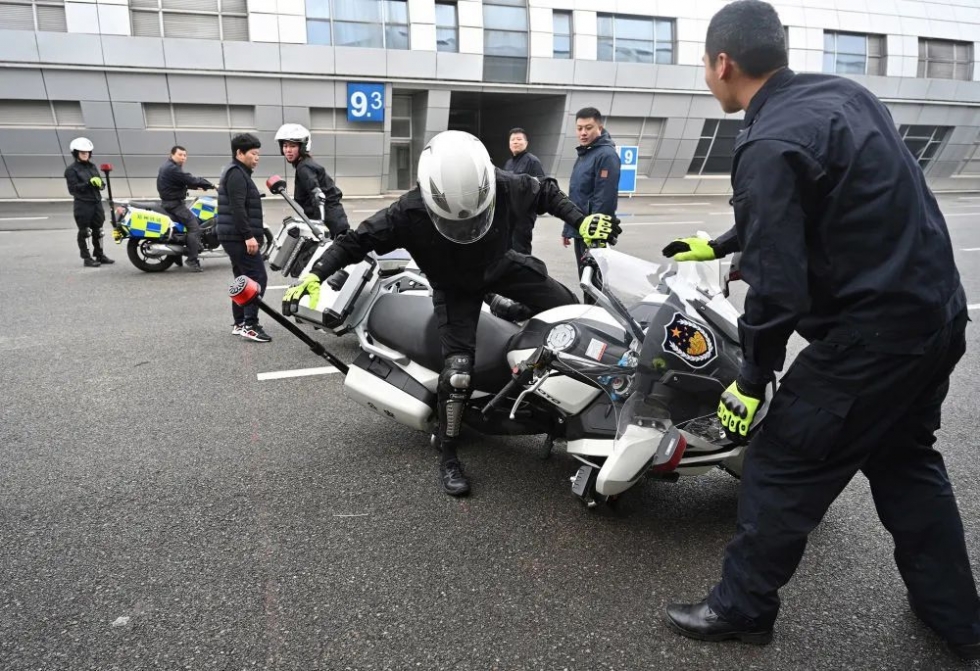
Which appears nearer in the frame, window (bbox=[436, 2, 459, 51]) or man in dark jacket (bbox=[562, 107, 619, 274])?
man in dark jacket (bbox=[562, 107, 619, 274])

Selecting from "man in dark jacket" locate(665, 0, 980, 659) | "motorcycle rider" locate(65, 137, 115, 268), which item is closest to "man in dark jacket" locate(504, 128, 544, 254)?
"man in dark jacket" locate(665, 0, 980, 659)

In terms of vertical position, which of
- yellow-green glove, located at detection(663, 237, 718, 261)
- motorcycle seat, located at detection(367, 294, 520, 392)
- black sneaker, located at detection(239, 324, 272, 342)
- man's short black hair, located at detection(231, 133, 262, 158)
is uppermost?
man's short black hair, located at detection(231, 133, 262, 158)

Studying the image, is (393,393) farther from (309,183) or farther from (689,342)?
(309,183)

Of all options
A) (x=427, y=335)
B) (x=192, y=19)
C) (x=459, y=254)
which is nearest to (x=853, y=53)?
(x=192, y=19)

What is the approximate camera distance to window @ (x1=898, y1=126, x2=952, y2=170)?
89.1ft

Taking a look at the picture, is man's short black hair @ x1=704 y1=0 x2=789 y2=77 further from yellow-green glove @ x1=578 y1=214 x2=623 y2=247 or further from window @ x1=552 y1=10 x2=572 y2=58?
window @ x1=552 y1=10 x2=572 y2=58

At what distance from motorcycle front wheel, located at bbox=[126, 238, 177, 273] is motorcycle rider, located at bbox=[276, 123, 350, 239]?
108 inches

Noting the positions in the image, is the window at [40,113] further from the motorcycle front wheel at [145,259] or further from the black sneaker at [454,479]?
the black sneaker at [454,479]

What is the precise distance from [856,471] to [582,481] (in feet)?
3.59

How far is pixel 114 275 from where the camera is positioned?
8.29m

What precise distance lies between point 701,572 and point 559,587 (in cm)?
61

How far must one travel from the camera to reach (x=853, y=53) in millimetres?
25406

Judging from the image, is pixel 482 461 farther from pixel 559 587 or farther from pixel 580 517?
pixel 559 587

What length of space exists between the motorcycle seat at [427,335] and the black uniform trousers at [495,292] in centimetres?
8
